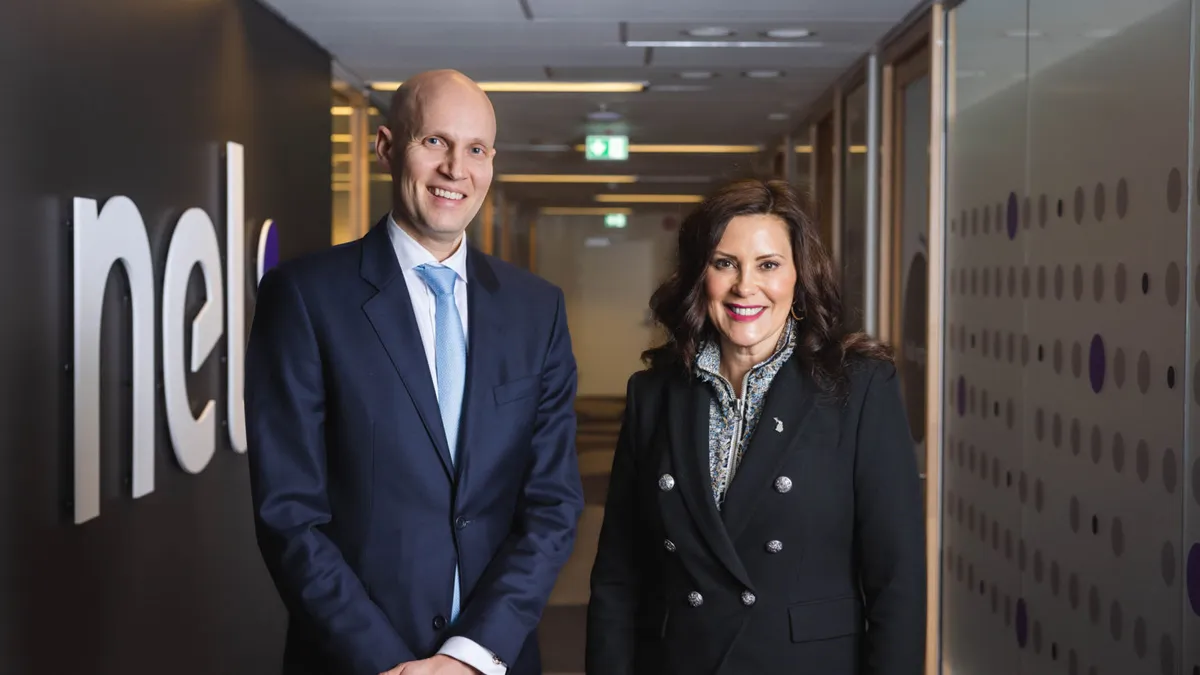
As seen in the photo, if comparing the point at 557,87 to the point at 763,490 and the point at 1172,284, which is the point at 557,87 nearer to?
the point at 1172,284

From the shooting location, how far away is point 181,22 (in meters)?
3.95

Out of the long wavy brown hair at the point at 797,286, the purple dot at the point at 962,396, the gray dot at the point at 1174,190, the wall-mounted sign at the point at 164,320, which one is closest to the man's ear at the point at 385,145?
the long wavy brown hair at the point at 797,286

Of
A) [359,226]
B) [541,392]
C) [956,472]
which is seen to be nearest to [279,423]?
[541,392]

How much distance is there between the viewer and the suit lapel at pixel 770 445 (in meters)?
1.96

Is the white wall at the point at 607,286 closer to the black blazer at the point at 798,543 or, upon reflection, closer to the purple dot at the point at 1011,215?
the purple dot at the point at 1011,215

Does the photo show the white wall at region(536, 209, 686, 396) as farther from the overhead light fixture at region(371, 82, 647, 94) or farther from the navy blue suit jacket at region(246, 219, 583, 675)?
the navy blue suit jacket at region(246, 219, 583, 675)

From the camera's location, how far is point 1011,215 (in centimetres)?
385

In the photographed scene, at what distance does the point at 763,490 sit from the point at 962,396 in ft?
8.65

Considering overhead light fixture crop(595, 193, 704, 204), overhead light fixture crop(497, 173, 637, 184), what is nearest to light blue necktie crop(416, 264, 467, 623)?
overhead light fixture crop(497, 173, 637, 184)

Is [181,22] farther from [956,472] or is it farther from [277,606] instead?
[956,472]

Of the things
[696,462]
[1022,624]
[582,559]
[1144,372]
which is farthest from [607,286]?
[696,462]

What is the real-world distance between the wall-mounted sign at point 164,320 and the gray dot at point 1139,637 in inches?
110

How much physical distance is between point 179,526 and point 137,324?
85 cm

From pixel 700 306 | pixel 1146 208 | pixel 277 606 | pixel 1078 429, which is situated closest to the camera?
pixel 700 306
